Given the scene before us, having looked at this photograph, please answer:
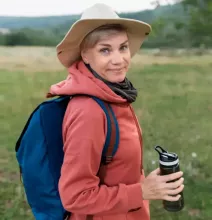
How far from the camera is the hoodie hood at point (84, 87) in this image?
125cm

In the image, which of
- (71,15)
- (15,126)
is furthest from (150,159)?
(71,15)

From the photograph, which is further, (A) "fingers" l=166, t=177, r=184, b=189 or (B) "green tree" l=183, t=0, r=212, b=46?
(B) "green tree" l=183, t=0, r=212, b=46

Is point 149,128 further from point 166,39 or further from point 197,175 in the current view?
point 166,39

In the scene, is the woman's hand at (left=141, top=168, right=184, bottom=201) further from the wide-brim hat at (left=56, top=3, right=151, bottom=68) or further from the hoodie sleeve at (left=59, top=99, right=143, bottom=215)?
the wide-brim hat at (left=56, top=3, right=151, bottom=68)

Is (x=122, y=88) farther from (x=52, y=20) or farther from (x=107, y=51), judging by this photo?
(x=52, y=20)

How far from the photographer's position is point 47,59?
417 centimetres

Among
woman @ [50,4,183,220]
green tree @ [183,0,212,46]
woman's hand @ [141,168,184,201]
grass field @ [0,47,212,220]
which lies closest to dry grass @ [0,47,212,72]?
grass field @ [0,47,212,220]

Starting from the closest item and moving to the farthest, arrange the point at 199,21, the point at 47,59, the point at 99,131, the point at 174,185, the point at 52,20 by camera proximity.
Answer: the point at 99,131, the point at 174,185, the point at 52,20, the point at 47,59, the point at 199,21

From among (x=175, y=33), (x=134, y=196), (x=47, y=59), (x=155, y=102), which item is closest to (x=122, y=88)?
(x=134, y=196)

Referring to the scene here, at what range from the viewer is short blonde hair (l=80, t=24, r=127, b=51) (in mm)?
1317

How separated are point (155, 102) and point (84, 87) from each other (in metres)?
2.80

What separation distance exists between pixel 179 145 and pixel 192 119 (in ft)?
1.22

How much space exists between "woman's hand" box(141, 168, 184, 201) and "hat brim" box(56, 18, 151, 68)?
1.38 feet

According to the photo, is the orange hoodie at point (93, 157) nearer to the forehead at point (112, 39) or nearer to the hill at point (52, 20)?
the forehead at point (112, 39)
